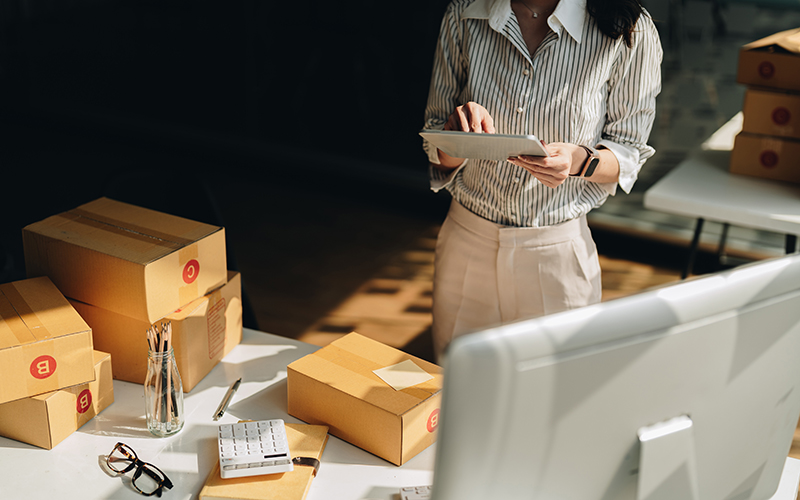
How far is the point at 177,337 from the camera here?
1.45 meters

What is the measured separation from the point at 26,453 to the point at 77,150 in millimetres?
4373

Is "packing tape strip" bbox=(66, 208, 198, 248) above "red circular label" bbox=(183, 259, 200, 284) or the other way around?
above

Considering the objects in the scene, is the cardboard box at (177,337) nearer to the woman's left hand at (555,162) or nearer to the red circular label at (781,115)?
the woman's left hand at (555,162)

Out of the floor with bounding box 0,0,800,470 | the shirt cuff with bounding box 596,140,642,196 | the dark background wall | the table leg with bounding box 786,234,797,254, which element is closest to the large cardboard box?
the shirt cuff with bounding box 596,140,642,196

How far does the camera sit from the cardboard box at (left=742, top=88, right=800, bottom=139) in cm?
255

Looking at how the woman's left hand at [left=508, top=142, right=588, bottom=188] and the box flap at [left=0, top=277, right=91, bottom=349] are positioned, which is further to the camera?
the woman's left hand at [left=508, top=142, right=588, bottom=188]

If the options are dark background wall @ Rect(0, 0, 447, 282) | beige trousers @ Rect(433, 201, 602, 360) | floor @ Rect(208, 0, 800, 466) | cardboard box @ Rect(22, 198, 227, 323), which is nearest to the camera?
cardboard box @ Rect(22, 198, 227, 323)

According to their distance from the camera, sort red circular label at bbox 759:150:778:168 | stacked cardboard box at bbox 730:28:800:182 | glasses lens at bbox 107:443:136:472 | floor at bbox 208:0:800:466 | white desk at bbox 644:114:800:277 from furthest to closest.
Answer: floor at bbox 208:0:800:466
red circular label at bbox 759:150:778:168
stacked cardboard box at bbox 730:28:800:182
white desk at bbox 644:114:800:277
glasses lens at bbox 107:443:136:472

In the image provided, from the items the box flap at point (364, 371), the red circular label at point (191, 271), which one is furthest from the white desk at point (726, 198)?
the red circular label at point (191, 271)

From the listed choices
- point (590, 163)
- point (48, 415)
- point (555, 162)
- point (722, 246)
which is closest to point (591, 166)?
point (590, 163)

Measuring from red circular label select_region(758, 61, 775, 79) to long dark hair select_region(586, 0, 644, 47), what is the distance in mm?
1292

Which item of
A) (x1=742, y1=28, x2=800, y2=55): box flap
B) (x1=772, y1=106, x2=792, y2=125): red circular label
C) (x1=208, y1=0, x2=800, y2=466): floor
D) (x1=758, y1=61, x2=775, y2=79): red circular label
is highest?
(x1=742, y1=28, x2=800, y2=55): box flap

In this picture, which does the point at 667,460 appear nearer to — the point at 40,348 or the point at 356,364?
the point at 356,364

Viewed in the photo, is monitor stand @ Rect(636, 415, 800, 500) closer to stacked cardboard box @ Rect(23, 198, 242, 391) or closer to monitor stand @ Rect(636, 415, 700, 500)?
monitor stand @ Rect(636, 415, 700, 500)
